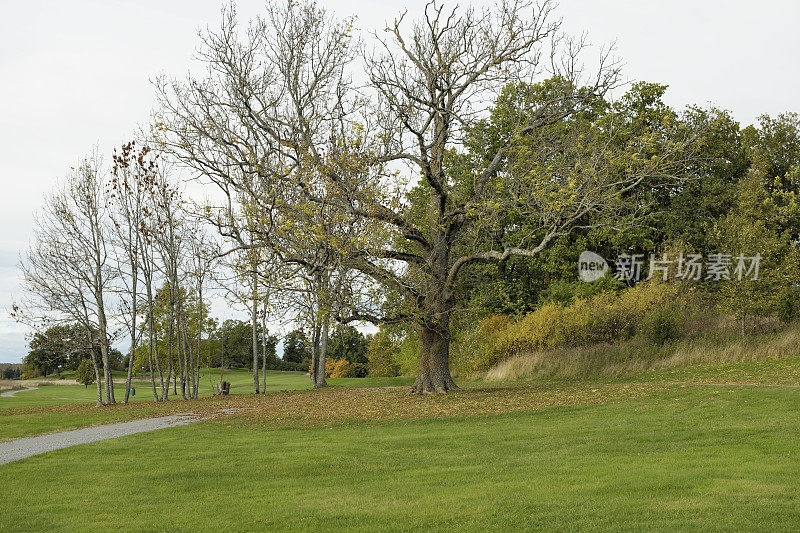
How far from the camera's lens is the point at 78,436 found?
14484 millimetres

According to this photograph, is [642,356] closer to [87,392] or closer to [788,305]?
[788,305]

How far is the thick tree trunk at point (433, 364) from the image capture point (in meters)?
20.6

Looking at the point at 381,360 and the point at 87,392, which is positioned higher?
the point at 381,360

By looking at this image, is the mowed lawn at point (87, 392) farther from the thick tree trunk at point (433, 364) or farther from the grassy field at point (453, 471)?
the thick tree trunk at point (433, 364)

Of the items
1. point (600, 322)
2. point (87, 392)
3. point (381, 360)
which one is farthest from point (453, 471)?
point (381, 360)

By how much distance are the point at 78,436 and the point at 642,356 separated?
20.9 metres

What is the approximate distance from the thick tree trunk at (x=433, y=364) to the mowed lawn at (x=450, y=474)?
18.3 feet

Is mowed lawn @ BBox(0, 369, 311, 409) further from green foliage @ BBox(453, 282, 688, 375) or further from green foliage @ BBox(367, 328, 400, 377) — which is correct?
green foliage @ BBox(453, 282, 688, 375)

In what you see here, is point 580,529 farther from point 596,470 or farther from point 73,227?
point 73,227

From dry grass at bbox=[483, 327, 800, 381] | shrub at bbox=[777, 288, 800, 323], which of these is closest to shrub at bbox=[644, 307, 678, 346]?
dry grass at bbox=[483, 327, 800, 381]

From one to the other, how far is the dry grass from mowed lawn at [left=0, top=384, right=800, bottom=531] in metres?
9.12

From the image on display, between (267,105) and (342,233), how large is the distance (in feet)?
18.7

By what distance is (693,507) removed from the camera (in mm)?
6434

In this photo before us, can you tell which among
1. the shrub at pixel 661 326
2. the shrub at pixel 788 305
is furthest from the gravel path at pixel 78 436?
the shrub at pixel 788 305
